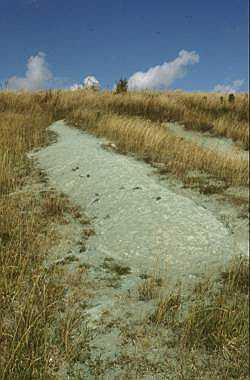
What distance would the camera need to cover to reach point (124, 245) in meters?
7.17

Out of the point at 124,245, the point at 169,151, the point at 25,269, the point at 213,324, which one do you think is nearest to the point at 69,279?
the point at 25,269

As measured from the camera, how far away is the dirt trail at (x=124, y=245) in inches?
178

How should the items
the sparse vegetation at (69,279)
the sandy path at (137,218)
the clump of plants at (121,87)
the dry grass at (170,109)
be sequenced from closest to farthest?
the sparse vegetation at (69,279)
the sandy path at (137,218)
the dry grass at (170,109)
the clump of plants at (121,87)

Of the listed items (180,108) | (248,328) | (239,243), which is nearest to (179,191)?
(239,243)

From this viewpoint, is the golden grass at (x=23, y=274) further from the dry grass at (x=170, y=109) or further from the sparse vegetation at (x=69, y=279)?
the dry grass at (x=170, y=109)

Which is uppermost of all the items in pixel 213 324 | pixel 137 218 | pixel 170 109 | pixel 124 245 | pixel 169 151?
pixel 170 109

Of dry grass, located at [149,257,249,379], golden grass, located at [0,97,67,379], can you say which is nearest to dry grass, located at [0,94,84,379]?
golden grass, located at [0,97,67,379]

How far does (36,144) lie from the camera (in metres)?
13.6

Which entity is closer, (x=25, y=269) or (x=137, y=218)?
(x=25, y=269)

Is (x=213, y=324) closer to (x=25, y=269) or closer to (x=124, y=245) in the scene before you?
(x=25, y=269)

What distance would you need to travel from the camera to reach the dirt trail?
452 centimetres

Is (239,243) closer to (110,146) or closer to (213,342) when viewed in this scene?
(213,342)

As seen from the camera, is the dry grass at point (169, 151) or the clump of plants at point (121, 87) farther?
the clump of plants at point (121, 87)

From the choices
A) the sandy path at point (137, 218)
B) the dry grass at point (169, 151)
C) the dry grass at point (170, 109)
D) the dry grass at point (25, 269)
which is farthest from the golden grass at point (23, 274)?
the dry grass at point (170, 109)
